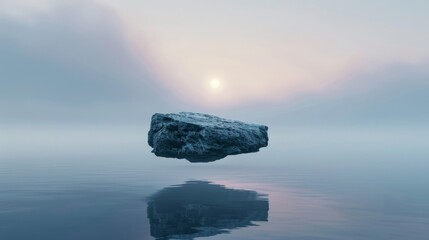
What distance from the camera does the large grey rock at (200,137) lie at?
44.0 metres

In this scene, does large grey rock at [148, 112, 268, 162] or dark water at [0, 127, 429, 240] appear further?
large grey rock at [148, 112, 268, 162]

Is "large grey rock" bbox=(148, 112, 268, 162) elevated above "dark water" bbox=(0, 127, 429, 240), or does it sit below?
above

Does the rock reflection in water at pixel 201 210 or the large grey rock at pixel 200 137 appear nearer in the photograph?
the rock reflection in water at pixel 201 210

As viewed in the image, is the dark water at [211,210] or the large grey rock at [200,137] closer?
the dark water at [211,210]

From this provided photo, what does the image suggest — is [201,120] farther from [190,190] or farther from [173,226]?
[173,226]

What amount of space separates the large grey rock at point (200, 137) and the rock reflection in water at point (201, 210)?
695cm

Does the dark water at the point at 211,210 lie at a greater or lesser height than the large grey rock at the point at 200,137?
lesser

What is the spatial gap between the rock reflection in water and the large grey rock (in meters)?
6.95

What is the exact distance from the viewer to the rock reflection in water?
20047mm

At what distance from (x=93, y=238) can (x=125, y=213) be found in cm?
634

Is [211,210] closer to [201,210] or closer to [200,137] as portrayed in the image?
[201,210]

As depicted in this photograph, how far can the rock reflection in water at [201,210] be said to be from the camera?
2005cm

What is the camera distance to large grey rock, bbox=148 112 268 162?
4400 cm

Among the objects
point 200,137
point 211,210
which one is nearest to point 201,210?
point 211,210
